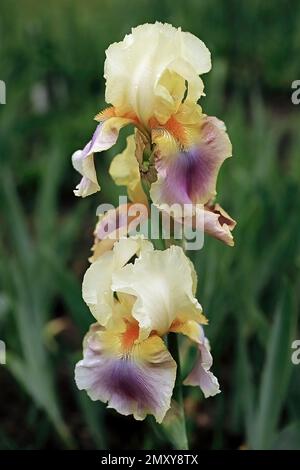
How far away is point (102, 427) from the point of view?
5.78 feet

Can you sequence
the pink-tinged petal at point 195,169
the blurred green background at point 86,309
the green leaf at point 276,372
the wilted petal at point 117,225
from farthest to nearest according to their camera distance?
1. the blurred green background at point 86,309
2. the green leaf at point 276,372
3. the wilted petal at point 117,225
4. the pink-tinged petal at point 195,169

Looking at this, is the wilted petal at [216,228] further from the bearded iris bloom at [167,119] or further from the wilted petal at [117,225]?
the wilted petal at [117,225]

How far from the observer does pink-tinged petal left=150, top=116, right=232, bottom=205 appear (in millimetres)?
994

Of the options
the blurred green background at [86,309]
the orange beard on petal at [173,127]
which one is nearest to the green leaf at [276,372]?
the blurred green background at [86,309]

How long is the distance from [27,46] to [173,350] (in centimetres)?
237

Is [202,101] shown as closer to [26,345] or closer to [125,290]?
[26,345]

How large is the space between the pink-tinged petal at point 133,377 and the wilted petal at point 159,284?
0.03 metres

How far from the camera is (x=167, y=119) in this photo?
1027 millimetres

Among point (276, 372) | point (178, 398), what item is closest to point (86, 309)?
point (276, 372)

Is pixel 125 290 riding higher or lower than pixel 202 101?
lower

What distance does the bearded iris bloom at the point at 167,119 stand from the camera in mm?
1005

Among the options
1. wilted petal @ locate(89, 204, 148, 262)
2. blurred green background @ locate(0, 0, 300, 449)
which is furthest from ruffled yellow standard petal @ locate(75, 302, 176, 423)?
blurred green background @ locate(0, 0, 300, 449)
